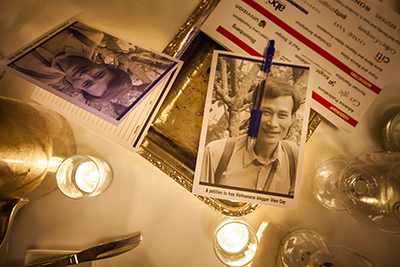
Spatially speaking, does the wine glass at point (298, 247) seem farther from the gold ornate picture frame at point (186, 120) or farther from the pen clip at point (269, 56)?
the pen clip at point (269, 56)

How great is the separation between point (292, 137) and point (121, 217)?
455 mm

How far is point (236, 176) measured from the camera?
48 cm

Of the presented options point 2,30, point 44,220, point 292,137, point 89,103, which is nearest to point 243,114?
point 292,137

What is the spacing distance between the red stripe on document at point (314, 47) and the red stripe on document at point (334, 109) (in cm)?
8

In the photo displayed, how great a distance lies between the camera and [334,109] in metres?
0.50

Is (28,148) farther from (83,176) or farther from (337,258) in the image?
(337,258)

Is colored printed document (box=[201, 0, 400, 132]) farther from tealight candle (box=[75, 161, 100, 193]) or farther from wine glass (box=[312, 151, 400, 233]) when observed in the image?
tealight candle (box=[75, 161, 100, 193])

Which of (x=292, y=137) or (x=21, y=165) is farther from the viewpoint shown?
(x=292, y=137)

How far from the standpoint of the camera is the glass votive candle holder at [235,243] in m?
0.45

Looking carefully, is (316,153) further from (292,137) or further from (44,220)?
(44,220)

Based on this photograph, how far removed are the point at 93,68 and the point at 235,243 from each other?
1.73 ft

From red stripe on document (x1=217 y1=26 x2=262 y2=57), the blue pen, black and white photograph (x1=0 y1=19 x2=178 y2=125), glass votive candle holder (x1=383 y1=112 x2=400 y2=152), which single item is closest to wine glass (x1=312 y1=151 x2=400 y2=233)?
glass votive candle holder (x1=383 y1=112 x2=400 y2=152)

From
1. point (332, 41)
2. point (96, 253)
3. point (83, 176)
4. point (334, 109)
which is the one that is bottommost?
point (96, 253)

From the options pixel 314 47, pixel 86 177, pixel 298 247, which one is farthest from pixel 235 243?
pixel 314 47
